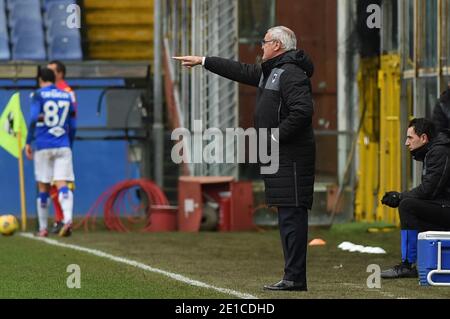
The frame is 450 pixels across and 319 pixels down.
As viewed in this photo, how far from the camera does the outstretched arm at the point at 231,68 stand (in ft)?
39.3

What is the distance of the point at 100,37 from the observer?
2600cm

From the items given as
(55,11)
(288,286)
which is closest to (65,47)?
(55,11)

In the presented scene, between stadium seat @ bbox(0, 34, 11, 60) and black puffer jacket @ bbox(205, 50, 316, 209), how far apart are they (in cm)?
1346

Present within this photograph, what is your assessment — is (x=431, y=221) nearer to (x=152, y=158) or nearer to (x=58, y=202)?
(x=58, y=202)

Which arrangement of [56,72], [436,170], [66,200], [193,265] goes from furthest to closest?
[56,72] < [66,200] < [193,265] < [436,170]

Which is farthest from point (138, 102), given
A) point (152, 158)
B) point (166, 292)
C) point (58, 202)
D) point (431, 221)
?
point (166, 292)

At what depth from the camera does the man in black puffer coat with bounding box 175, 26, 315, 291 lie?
37.8 ft

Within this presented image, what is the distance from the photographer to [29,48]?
2523cm

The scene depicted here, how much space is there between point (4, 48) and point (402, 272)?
12.8 metres

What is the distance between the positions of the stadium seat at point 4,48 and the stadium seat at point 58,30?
878 mm

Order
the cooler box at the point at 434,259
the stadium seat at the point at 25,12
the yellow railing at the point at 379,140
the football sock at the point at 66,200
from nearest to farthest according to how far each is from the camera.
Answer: the cooler box at the point at 434,259, the football sock at the point at 66,200, the yellow railing at the point at 379,140, the stadium seat at the point at 25,12

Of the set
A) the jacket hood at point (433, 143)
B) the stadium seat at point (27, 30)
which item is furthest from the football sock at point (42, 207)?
the jacket hood at point (433, 143)

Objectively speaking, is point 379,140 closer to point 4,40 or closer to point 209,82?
point 209,82

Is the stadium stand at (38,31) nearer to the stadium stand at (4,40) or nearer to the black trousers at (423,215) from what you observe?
the stadium stand at (4,40)
